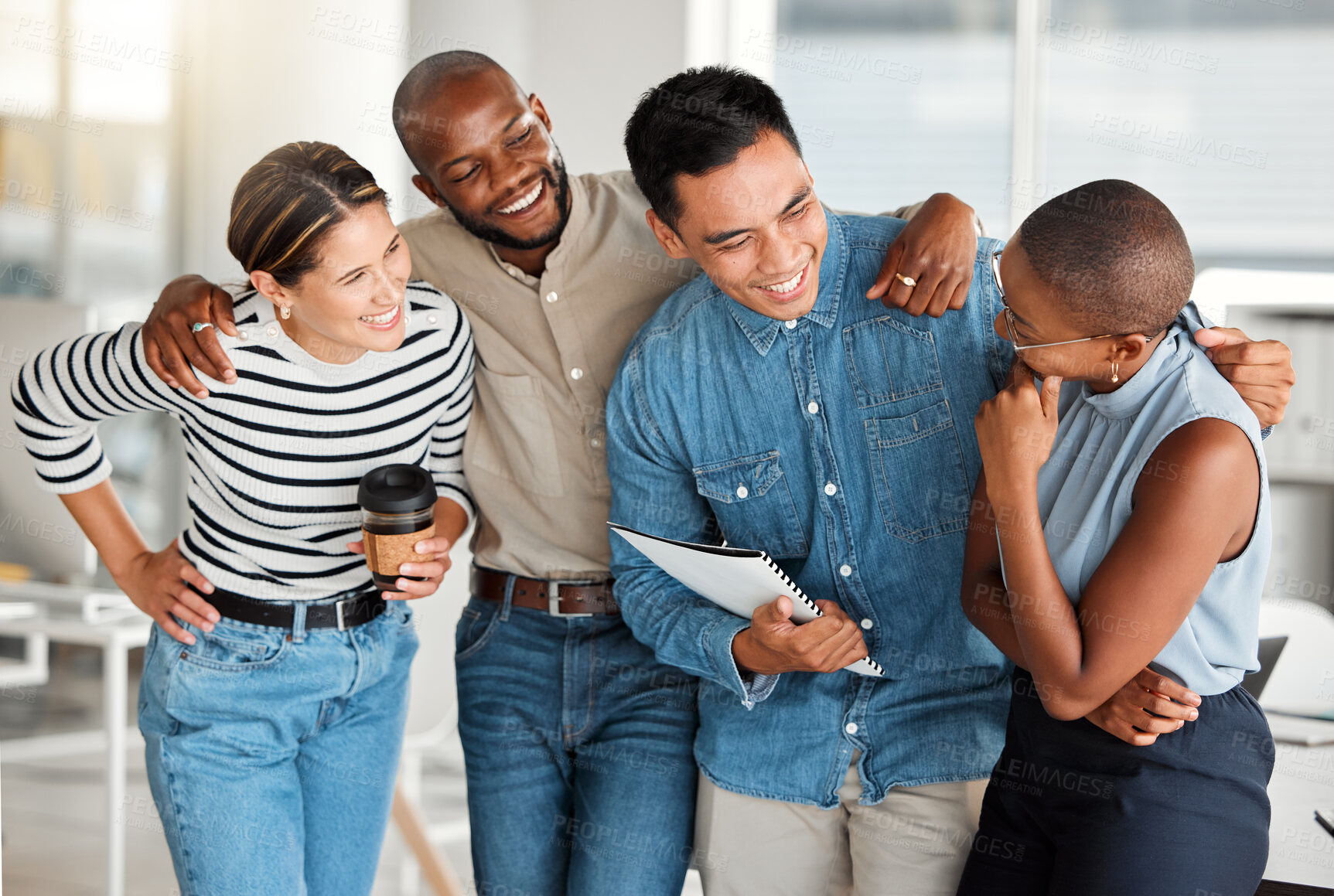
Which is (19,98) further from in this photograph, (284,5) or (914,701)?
(914,701)

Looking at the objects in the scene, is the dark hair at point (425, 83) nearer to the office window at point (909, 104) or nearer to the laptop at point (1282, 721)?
the laptop at point (1282, 721)

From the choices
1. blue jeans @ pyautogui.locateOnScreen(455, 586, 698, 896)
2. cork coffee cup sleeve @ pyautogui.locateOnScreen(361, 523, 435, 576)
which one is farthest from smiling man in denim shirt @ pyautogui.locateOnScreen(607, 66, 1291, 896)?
Result: cork coffee cup sleeve @ pyautogui.locateOnScreen(361, 523, 435, 576)

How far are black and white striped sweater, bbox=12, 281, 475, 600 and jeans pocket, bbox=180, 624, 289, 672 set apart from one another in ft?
0.17

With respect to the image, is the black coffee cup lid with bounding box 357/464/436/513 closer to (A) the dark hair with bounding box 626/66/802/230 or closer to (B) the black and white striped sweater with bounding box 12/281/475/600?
(B) the black and white striped sweater with bounding box 12/281/475/600

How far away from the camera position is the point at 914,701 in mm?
1431

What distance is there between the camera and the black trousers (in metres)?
1.11

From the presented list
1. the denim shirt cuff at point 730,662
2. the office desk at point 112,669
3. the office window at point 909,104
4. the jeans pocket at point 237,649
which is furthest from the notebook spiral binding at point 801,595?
the office window at point 909,104

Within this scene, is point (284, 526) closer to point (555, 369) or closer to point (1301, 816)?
point (555, 369)

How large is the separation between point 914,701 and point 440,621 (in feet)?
5.45

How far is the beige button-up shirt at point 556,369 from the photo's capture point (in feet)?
5.54

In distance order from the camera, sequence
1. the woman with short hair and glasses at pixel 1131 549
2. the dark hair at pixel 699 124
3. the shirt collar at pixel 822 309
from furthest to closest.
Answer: the shirt collar at pixel 822 309
the dark hair at pixel 699 124
the woman with short hair and glasses at pixel 1131 549

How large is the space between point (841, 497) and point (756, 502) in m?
0.12

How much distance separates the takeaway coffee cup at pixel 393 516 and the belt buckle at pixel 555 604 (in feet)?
1.05

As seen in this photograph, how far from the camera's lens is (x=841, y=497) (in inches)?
57.0
